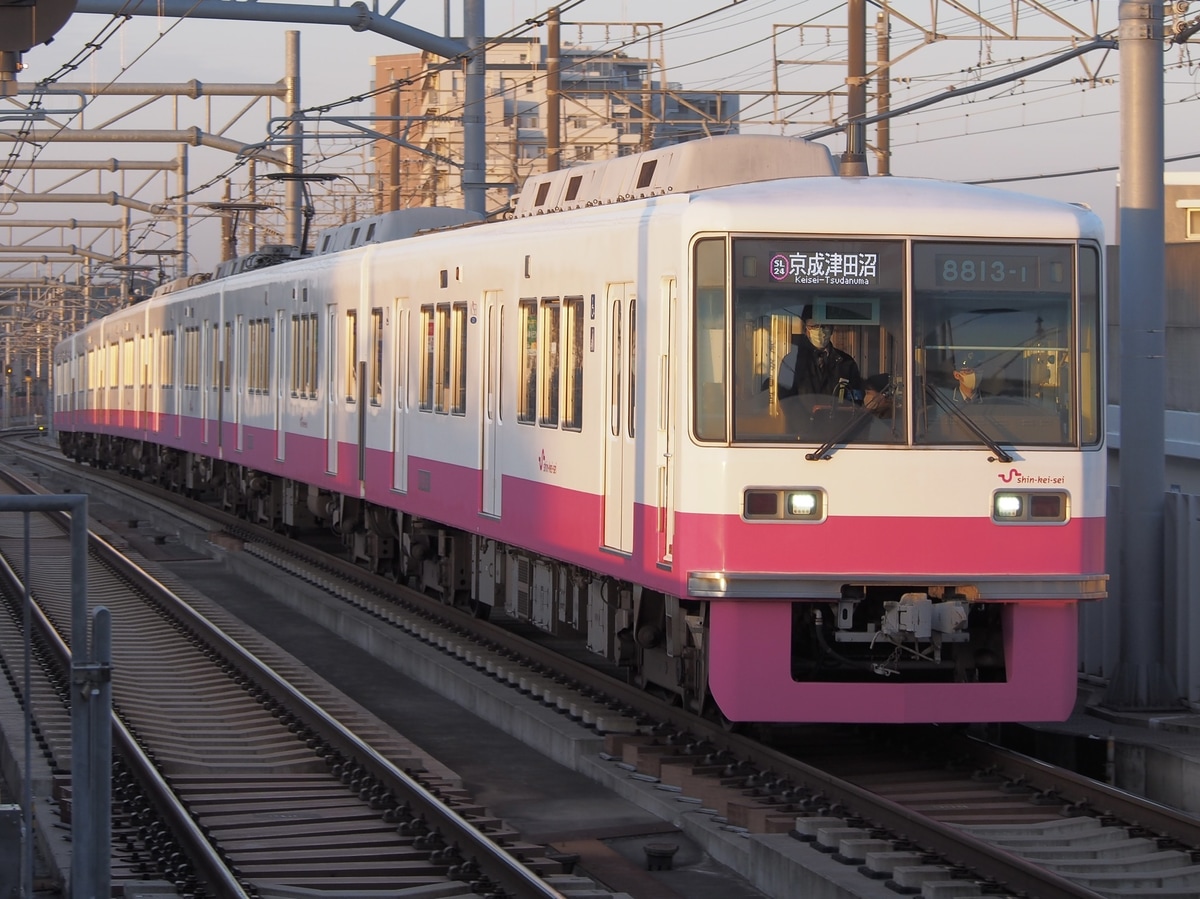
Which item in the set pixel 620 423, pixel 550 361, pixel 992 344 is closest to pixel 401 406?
pixel 550 361

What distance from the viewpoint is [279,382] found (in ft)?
69.8

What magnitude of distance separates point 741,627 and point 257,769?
2573 millimetres

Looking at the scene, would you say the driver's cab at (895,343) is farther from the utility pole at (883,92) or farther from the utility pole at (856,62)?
the utility pole at (883,92)

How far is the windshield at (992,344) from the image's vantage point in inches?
358

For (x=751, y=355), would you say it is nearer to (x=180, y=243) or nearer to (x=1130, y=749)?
(x=1130, y=749)

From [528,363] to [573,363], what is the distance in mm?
1014

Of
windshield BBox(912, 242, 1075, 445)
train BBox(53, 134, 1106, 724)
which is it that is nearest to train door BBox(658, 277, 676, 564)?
train BBox(53, 134, 1106, 724)

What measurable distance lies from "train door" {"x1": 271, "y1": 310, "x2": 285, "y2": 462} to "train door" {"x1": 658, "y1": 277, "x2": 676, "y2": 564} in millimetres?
12091

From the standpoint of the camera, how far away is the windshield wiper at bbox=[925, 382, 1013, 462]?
29.8ft

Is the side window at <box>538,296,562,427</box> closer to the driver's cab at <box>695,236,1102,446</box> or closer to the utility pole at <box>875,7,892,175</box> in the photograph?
the driver's cab at <box>695,236,1102,446</box>

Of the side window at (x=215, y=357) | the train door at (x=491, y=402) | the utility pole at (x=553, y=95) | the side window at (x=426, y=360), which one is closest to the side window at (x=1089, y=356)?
the train door at (x=491, y=402)

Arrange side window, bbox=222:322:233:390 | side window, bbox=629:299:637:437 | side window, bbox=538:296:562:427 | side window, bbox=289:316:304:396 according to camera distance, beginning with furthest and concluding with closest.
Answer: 1. side window, bbox=222:322:233:390
2. side window, bbox=289:316:304:396
3. side window, bbox=538:296:562:427
4. side window, bbox=629:299:637:437

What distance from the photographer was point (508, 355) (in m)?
12.4

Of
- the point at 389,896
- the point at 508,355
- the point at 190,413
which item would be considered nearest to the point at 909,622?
the point at 389,896
